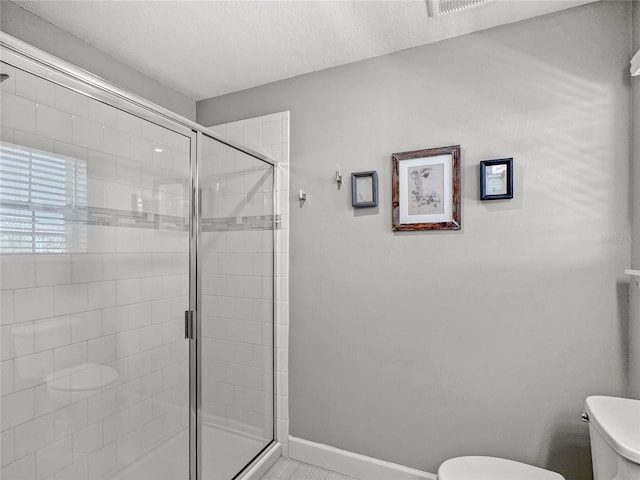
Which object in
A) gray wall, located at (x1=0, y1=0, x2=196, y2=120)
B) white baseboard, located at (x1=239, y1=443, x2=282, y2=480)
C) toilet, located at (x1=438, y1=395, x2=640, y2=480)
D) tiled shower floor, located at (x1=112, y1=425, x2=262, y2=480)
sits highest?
gray wall, located at (x1=0, y1=0, x2=196, y2=120)

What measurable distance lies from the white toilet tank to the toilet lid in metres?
0.24

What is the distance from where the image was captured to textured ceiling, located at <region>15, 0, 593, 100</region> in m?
1.57

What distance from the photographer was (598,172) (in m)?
1.52

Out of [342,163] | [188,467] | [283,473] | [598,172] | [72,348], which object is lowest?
[283,473]

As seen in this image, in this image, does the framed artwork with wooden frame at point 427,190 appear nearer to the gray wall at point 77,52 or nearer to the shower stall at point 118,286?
the shower stall at point 118,286

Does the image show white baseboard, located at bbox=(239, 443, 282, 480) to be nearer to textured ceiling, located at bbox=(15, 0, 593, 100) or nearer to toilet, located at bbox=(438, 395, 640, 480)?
toilet, located at bbox=(438, 395, 640, 480)

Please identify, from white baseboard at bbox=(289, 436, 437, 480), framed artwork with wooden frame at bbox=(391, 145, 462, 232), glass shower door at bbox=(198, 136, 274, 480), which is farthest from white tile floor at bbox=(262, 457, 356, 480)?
framed artwork with wooden frame at bbox=(391, 145, 462, 232)

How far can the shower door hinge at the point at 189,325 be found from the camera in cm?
161

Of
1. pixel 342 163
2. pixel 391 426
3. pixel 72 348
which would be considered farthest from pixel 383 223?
pixel 72 348

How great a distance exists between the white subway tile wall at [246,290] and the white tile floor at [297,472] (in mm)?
106

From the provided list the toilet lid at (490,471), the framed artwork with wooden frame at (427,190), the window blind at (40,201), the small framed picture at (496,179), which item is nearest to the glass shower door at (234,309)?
the window blind at (40,201)

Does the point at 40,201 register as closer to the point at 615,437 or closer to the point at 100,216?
the point at 100,216

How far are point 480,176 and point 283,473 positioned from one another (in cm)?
191

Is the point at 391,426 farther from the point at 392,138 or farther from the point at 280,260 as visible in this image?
the point at 392,138
